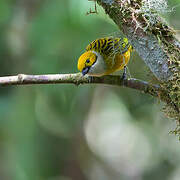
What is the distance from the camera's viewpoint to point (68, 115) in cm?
530

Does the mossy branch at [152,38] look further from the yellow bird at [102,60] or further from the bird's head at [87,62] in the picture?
the bird's head at [87,62]

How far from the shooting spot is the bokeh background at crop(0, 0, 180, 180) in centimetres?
433

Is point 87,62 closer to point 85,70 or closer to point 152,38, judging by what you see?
point 85,70

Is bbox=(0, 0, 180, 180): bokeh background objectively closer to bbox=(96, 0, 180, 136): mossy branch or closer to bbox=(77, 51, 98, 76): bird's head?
bbox=(77, 51, 98, 76): bird's head

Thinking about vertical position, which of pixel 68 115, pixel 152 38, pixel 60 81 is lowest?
pixel 68 115

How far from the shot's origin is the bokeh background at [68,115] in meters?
4.33

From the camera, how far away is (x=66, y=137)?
19.9 ft

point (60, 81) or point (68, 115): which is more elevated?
point (60, 81)

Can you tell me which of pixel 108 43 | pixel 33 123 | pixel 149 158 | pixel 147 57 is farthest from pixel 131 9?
pixel 149 158

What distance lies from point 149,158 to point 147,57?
4.91m

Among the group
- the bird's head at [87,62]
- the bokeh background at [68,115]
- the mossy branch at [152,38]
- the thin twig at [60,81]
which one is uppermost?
the mossy branch at [152,38]

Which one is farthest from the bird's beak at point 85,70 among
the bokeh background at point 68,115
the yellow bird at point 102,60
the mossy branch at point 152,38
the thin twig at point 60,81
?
the mossy branch at point 152,38

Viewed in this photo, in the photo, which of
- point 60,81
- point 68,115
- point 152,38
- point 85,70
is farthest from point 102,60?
point 68,115

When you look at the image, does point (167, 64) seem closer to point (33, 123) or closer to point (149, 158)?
point (33, 123)
